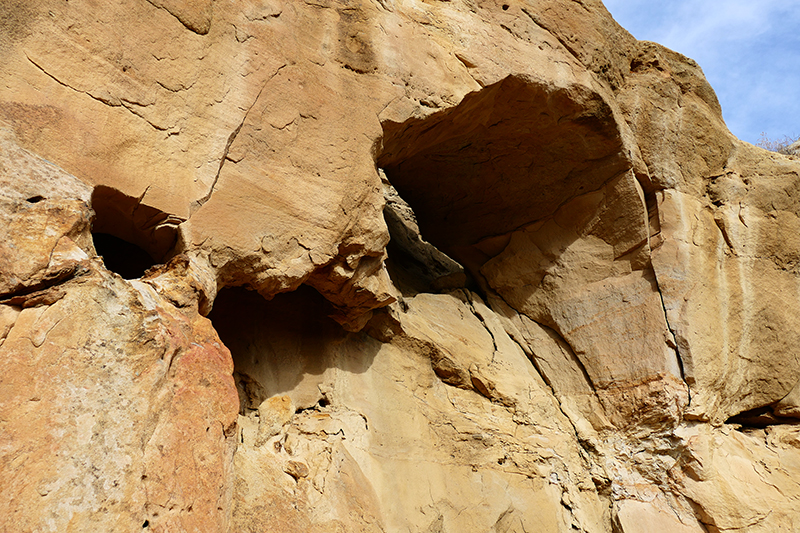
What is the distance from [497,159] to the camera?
438 cm

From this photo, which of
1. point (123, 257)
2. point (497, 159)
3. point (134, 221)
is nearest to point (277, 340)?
point (123, 257)

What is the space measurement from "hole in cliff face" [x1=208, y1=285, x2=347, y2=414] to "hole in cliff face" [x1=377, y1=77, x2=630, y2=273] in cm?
104

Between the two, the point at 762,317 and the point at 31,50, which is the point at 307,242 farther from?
the point at 762,317

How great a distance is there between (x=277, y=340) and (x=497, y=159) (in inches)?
→ 82.2

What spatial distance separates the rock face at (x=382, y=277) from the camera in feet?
6.09

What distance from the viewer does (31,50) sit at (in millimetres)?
2123

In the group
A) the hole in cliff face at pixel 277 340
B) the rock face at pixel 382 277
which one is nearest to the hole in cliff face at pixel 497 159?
the rock face at pixel 382 277

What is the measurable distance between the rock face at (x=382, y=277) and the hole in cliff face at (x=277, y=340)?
0.05ft

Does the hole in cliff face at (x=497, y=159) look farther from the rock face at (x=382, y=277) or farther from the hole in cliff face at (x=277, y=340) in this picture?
the hole in cliff face at (x=277, y=340)

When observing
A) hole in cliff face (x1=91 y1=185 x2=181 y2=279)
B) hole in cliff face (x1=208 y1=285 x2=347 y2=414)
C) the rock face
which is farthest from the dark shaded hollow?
hole in cliff face (x1=208 y1=285 x2=347 y2=414)

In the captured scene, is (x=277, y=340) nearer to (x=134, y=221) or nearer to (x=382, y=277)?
(x=382, y=277)

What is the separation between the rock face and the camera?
1.86 m

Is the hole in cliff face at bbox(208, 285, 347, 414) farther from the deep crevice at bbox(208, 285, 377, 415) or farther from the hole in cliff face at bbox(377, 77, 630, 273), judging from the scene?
the hole in cliff face at bbox(377, 77, 630, 273)

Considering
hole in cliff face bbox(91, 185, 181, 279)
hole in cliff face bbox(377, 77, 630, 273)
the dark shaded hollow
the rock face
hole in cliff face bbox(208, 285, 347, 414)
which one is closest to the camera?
the rock face
